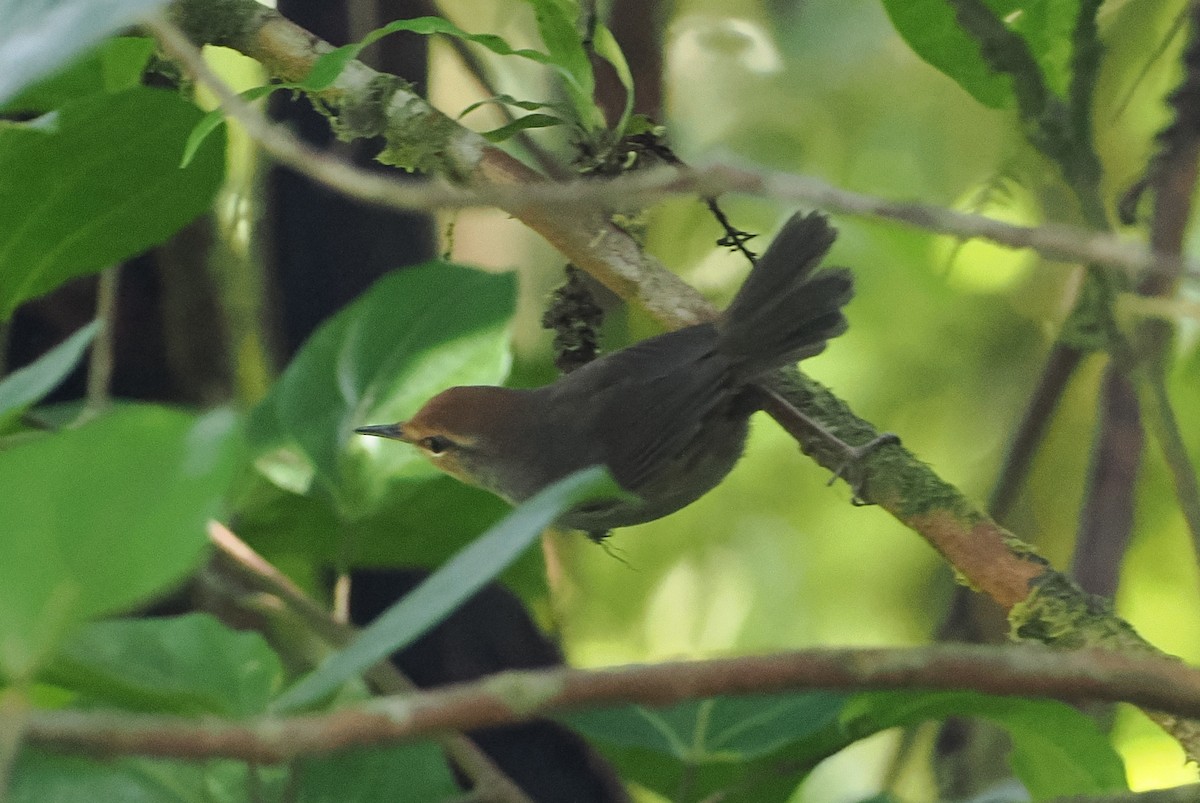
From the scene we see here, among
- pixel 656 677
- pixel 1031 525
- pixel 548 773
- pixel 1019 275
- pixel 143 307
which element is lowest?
pixel 548 773

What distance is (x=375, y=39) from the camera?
2.45 ft

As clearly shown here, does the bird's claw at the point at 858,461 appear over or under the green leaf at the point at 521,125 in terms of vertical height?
under

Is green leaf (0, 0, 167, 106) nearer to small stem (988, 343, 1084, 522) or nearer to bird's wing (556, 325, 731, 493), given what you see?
bird's wing (556, 325, 731, 493)

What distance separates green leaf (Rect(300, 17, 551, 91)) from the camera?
2.23ft

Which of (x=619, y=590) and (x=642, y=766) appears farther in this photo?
(x=619, y=590)

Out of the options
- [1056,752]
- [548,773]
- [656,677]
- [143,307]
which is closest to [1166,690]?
[656,677]

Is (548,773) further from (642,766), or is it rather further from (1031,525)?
(1031,525)

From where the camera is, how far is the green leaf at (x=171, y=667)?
49 centimetres

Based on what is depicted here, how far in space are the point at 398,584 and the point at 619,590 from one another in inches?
23.3

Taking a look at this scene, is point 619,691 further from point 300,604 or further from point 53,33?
point 300,604

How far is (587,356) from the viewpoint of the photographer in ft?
3.69

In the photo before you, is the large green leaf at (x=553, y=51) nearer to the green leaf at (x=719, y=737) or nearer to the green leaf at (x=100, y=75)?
the green leaf at (x=100, y=75)

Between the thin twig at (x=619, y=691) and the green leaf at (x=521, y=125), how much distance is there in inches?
21.5

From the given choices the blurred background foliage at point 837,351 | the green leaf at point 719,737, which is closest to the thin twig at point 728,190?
the green leaf at point 719,737
